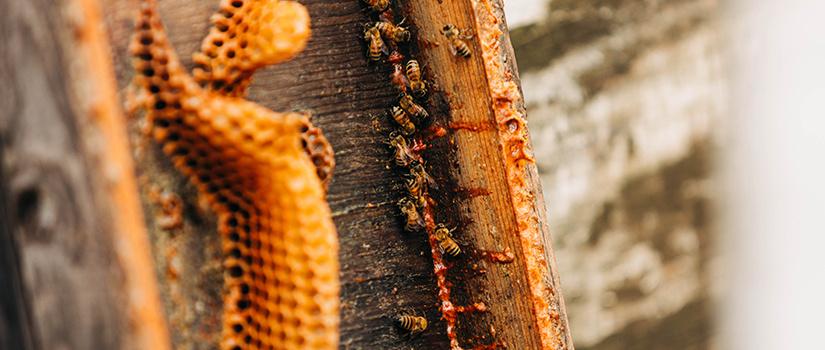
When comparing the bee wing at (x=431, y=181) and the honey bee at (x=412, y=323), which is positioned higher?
the bee wing at (x=431, y=181)

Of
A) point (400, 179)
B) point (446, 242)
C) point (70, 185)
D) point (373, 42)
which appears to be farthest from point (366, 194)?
point (70, 185)

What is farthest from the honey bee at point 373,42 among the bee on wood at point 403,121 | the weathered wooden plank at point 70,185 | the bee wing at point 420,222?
the weathered wooden plank at point 70,185

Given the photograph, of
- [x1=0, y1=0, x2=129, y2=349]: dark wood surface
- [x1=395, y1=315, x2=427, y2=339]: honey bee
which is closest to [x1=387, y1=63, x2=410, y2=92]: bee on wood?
[x1=395, y1=315, x2=427, y2=339]: honey bee

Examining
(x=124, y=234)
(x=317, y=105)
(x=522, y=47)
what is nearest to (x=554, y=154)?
(x=522, y=47)

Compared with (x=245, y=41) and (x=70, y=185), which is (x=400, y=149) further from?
(x=70, y=185)

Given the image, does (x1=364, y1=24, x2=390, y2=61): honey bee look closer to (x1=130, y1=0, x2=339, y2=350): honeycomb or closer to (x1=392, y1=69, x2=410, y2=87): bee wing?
(x1=392, y1=69, x2=410, y2=87): bee wing

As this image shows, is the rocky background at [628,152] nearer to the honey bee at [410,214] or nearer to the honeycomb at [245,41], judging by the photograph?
the honey bee at [410,214]
